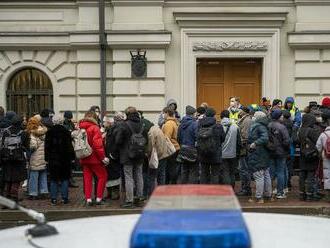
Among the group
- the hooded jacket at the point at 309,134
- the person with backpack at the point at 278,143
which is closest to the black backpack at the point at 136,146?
the person with backpack at the point at 278,143

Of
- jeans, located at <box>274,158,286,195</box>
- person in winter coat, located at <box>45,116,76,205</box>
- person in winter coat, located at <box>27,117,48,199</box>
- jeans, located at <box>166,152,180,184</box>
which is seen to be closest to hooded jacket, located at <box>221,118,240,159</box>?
jeans, located at <box>274,158,286,195</box>

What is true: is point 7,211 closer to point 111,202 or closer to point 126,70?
point 111,202

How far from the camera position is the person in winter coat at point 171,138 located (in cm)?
1266

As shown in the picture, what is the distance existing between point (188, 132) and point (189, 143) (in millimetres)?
215

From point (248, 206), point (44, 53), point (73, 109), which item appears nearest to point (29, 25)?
point (44, 53)

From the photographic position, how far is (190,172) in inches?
484

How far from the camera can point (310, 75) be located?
55.4 ft

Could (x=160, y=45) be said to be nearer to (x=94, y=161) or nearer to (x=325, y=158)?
(x=94, y=161)

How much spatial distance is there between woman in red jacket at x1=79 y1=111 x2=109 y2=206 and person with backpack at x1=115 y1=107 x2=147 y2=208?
14.2 inches

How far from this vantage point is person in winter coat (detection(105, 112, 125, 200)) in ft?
38.0

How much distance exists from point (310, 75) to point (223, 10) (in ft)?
9.59

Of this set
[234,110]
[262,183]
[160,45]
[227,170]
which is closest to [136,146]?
[227,170]

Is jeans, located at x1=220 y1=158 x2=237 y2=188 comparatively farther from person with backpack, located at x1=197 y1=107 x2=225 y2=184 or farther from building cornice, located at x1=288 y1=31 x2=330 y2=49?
building cornice, located at x1=288 y1=31 x2=330 y2=49

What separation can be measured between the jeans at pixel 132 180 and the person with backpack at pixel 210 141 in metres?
1.23
